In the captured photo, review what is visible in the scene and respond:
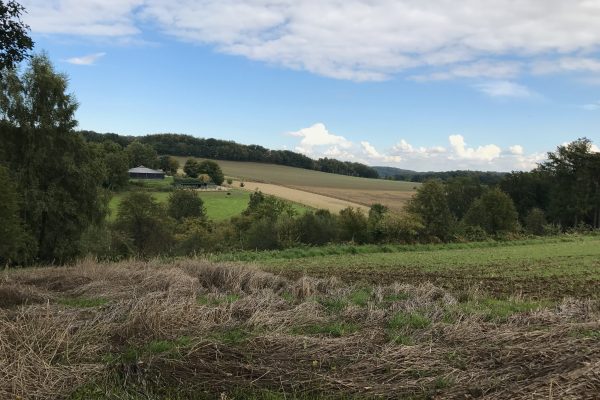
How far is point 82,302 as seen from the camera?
362 inches

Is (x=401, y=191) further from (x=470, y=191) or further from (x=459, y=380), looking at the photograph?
(x=459, y=380)

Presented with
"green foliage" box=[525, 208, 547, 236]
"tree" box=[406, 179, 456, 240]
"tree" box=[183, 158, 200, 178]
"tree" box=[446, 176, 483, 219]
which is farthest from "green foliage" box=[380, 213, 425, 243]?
"tree" box=[183, 158, 200, 178]

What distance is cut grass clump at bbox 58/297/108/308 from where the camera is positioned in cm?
882

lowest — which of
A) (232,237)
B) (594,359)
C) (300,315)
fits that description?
(232,237)

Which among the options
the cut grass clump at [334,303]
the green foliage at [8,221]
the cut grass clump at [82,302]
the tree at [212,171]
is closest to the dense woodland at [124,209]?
the green foliage at [8,221]

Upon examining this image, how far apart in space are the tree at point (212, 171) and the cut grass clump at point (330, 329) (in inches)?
3660

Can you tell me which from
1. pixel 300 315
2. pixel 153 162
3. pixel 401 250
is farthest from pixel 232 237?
pixel 153 162

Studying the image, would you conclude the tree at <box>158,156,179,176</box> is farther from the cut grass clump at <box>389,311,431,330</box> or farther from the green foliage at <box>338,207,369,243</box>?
the cut grass clump at <box>389,311,431,330</box>

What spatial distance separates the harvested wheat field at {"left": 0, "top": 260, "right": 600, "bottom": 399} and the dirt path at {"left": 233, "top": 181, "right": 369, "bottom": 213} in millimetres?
55995

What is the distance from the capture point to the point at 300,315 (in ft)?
24.9

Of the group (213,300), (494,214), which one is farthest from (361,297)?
(494,214)

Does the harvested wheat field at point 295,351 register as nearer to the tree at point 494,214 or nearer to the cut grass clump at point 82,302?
the cut grass clump at point 82,302

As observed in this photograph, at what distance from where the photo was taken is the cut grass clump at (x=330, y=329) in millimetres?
6740

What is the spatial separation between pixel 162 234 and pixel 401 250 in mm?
25292
